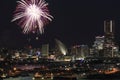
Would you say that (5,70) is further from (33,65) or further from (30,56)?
(30,56)

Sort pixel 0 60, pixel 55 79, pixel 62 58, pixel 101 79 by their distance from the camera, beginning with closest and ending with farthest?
pixel 55 79
pixel 101 79
pixel 0 60
pixel 62 58

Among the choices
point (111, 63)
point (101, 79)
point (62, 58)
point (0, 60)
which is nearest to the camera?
point (101, 79)

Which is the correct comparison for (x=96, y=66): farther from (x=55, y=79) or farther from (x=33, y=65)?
(x=55, y=79)

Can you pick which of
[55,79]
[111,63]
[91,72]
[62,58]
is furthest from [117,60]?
[55,79]

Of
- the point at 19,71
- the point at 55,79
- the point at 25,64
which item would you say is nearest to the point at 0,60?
the point at 25,64

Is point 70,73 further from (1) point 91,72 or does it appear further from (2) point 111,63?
(2) point 111,63

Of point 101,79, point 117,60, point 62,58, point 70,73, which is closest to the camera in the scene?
point 101,79

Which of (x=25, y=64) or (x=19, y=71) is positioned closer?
(x=19, y=71)

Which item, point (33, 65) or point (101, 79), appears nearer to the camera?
point (101, 79)

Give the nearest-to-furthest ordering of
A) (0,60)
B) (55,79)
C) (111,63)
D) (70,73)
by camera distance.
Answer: (55,79)
(70,73)
(0,60)
(111,63)
